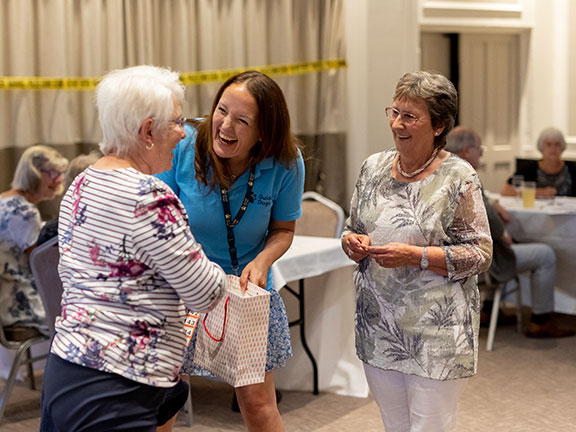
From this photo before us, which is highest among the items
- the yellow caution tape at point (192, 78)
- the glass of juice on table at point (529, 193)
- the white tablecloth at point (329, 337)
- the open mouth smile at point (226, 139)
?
the yellow caution tape at point (192, 78)

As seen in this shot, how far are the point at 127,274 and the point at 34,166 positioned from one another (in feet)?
8.61

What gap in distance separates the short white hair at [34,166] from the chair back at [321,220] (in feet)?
4.56

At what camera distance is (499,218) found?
15.4 ft

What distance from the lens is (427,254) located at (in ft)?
7.21

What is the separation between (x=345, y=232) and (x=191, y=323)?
57cm

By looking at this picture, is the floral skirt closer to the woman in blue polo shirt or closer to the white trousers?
the woman in blue polo shirt

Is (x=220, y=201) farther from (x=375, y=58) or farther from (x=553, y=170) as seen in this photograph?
(x=553, y=170)

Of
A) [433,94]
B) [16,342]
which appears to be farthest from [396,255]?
[16,342]

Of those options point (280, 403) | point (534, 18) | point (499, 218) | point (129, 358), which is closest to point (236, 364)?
point (129, 358)

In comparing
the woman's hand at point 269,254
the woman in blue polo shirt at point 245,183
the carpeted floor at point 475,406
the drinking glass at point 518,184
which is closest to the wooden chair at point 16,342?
the carpeted floor at point 475,406

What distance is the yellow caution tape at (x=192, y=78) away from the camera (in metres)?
5.13

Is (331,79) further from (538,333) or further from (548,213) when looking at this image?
(538,333)

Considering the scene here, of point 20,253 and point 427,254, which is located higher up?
point 427,254

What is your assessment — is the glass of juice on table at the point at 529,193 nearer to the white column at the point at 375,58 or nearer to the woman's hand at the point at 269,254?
the white column at the point at 375,58
